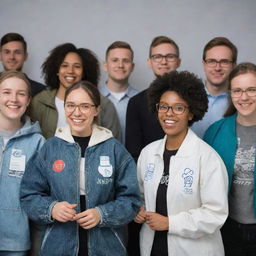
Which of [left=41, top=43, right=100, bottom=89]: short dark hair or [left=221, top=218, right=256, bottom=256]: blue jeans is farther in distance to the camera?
[left=41, top=43, right=100, bottom=89]: short dark hair

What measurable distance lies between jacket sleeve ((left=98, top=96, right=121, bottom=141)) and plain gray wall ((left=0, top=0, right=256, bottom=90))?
138cm

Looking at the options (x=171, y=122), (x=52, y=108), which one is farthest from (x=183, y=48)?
(x=171, y=122)

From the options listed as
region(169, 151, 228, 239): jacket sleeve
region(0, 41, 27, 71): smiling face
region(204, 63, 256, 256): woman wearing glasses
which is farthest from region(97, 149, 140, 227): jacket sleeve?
region(0, 41, 27, 71): smiling face

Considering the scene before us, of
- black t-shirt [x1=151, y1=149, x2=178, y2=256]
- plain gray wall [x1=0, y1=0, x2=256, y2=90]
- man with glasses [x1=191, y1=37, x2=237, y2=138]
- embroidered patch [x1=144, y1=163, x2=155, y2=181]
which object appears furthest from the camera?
plain gray wall [x1=0, y1=0, x2=256, y2=90]

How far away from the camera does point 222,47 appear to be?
333cm

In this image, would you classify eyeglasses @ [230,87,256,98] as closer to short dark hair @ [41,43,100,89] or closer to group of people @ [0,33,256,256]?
group of people @ [0,33,256,256]

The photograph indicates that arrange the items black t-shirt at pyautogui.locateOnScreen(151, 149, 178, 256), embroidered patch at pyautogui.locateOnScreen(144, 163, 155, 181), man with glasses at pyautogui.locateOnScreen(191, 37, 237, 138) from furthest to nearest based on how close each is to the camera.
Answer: man with glasses at pyautogui.locateOnScreen(191, 37, 237, 138), embroidered patch at pyautogui.locateOnScreen(144, 163, 155, 181), black t-shirt at pyautogui.locateOnScreen(151, 149, 178, 256)

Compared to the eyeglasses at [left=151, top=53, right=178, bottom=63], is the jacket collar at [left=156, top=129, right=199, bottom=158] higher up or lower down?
lower down

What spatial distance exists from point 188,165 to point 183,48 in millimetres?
2523

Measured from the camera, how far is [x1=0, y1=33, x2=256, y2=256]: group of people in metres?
2.31

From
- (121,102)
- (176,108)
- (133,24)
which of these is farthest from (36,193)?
(133,24)

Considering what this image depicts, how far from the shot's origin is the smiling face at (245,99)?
2.63 metres

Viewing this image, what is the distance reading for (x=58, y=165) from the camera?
235 cm

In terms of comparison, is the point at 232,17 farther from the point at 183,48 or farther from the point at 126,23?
the point at 126,23
